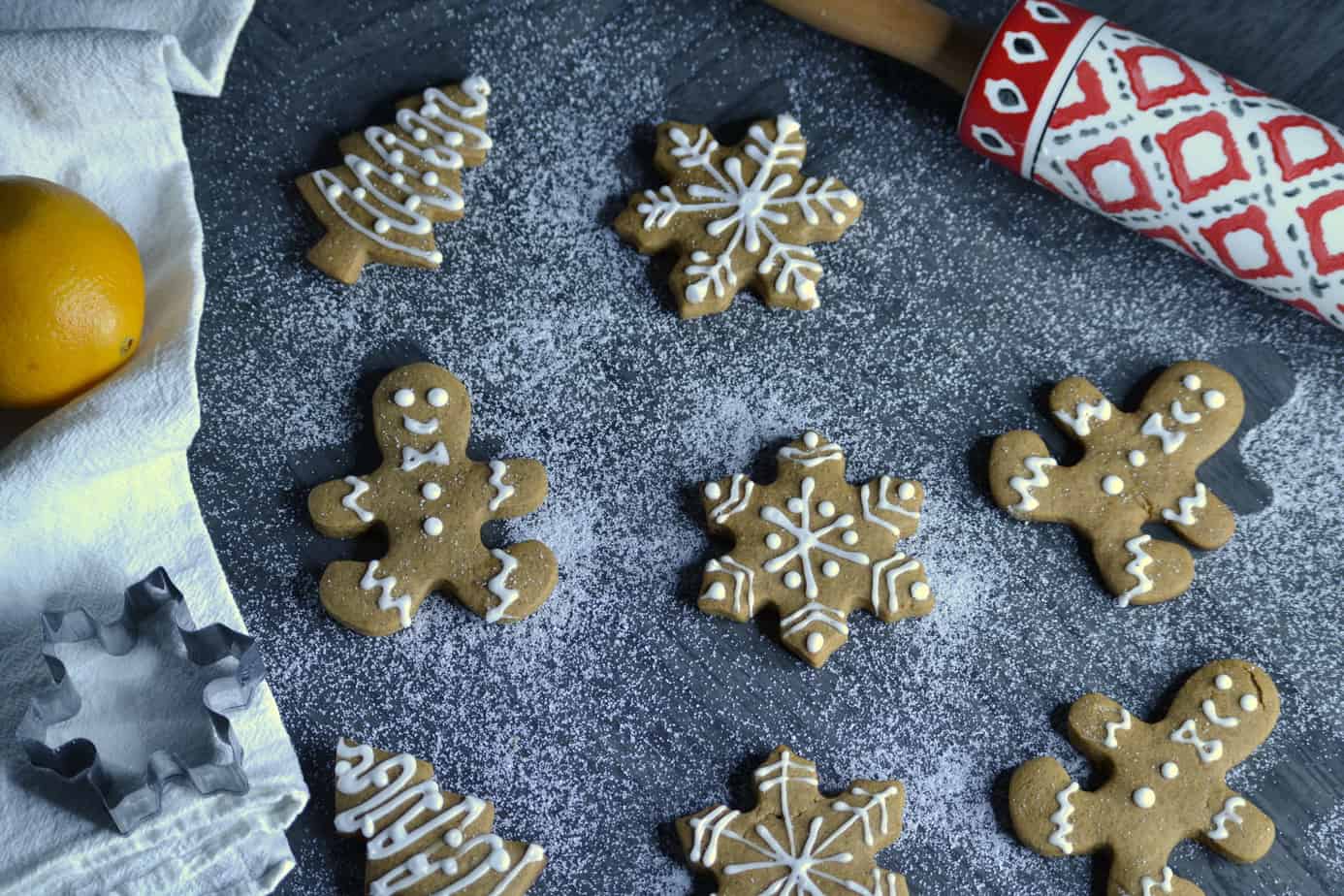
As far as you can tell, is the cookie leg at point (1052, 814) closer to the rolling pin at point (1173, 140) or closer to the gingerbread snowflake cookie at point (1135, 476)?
the gingerbread snowflake cookie at point (1135, 476)

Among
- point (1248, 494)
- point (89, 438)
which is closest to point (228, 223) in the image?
point (89, 438)

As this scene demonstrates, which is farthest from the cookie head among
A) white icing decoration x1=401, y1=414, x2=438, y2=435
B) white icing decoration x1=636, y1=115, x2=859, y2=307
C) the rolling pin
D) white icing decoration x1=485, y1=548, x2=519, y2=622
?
the rolling pin

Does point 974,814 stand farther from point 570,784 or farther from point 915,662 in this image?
point 570,784

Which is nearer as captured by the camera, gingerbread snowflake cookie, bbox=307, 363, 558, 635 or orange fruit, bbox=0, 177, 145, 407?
orange fruit, bbox=0, 177, 145, 407

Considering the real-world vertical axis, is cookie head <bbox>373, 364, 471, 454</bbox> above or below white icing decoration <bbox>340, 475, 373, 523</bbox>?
above

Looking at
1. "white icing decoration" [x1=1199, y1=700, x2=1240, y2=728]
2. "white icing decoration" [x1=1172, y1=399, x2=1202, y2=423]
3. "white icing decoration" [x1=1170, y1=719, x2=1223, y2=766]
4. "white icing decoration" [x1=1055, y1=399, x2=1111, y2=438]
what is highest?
"white icing decoration" [x1=1172, y1=399, x2=1202, y2=423]

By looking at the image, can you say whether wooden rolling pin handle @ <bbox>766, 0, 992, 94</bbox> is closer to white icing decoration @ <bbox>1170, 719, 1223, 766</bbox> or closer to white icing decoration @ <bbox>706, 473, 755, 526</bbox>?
white icing decoration @ <bbox>706, 473, 755, 526</bbox>

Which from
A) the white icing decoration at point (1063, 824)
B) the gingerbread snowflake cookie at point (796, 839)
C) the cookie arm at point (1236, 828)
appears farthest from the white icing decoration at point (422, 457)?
the cookie arm at point (1236, 828)
